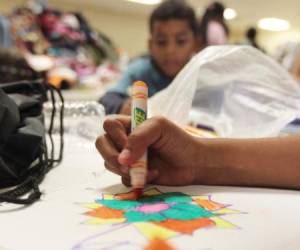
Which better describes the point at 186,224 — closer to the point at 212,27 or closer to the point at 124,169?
the point at 124,169

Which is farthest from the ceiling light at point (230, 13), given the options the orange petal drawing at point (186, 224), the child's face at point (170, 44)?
the orange petal drawing at point (186, 224)

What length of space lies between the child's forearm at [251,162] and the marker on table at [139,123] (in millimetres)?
81

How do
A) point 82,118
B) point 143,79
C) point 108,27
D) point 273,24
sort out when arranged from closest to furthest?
1. point 82,118
2. point 143,79
3. point 108,27
4. point 273,24

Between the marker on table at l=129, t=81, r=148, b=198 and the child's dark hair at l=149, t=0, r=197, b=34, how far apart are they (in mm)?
1029

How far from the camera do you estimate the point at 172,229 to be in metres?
0.32

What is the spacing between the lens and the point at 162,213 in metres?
0.35

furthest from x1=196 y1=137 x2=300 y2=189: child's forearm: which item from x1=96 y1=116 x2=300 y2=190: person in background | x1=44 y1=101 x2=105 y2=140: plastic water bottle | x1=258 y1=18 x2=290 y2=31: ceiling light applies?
x1=258 y1=18 x2=290 y2=31: ceiling light

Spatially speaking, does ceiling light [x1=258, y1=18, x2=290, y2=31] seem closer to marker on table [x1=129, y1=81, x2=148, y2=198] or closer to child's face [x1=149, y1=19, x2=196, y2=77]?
child's face [x1=149, y1=19, x2=196, y2=77]

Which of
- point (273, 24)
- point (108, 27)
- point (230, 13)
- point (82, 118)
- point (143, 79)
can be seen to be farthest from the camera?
point (273, 24)

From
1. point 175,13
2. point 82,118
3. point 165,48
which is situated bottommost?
point 82,118

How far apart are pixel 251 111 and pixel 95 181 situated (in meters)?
0.35

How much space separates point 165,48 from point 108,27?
1.82 metres

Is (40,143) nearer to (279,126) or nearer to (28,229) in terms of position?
(28,229)

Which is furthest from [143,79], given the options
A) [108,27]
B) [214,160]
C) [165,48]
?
[108,27]
